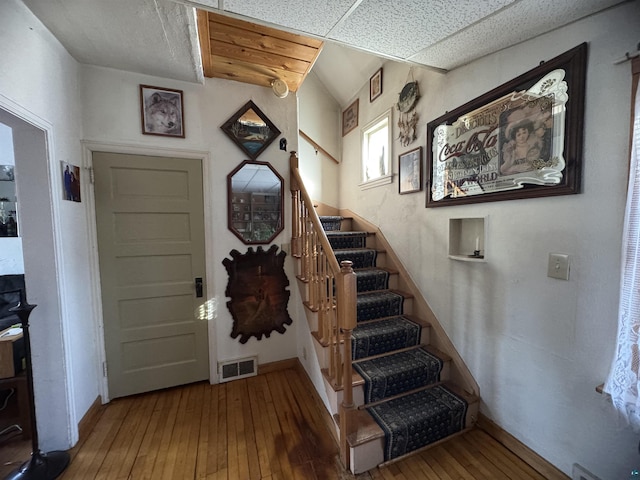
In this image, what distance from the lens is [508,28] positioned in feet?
4.40

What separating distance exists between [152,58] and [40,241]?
1.39m

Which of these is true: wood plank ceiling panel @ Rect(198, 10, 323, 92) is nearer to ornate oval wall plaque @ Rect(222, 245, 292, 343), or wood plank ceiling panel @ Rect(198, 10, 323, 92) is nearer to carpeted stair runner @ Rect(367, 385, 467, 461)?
ornate oval wall plaque @ Rect(222, 245, 292, 343)

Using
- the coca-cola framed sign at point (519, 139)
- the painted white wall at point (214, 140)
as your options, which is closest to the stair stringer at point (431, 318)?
the coca-cola framed sign at point (519, 139)

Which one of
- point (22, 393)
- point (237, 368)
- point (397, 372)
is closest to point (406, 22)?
point (397, 372)

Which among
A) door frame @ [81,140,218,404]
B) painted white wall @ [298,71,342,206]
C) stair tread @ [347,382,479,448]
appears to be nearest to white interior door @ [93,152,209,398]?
door frame @ [81,140,218,404]

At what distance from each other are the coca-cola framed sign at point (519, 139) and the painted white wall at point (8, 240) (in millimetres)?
3976

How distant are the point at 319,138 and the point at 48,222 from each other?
2.99m

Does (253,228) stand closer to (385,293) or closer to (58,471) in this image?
(385,293)

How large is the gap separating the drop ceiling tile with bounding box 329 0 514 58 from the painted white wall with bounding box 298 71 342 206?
83.0 inches

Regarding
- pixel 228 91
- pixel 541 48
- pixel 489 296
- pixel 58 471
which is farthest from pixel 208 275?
pixel 541 48

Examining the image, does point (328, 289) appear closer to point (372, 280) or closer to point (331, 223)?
point (372, 280)

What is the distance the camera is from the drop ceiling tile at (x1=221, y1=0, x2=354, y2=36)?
3.92ft

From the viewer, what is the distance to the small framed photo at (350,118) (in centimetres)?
332

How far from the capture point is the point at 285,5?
47.6 inches
